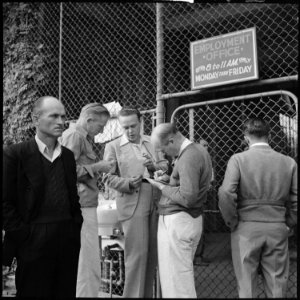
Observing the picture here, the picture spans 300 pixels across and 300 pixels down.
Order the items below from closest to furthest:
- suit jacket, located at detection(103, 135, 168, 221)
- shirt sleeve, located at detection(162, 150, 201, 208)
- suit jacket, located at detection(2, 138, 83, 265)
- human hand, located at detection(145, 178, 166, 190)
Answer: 1. suit jacket, located at detection(2, 138, 83, 265)
2. shirt sleeve, located at detection(162, 150, 201, 208)
3. human hand, located at detection(145, 178, 166, 190)
4. suit jacket, located at detection(103, 135, 168, 221)

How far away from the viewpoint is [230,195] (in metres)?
3.46

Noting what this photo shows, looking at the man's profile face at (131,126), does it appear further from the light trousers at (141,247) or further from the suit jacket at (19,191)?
the suit jacket at (19,191)

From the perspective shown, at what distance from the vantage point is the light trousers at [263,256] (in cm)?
344

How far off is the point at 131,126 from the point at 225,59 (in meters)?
1.04

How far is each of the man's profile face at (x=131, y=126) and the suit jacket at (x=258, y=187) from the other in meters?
1.05

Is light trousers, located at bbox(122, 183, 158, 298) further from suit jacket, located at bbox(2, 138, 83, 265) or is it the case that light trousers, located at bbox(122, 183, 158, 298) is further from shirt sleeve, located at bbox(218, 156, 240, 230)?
suit jacket, located at bbox(2, 138, 83, 265)

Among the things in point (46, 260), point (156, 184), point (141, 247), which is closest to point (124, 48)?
point (156, 184)

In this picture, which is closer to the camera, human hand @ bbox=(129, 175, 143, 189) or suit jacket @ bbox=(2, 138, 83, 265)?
suit jacket @ bbox=(2, 138, 83, 265)

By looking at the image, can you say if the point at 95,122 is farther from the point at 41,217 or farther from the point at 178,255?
the point at 178,255

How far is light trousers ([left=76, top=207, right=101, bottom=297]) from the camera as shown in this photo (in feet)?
13.1

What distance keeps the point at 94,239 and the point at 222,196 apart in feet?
4.22

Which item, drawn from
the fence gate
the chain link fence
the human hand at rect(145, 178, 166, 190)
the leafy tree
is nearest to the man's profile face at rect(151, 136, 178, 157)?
the human hand at rect(145, 178, 166, 190)

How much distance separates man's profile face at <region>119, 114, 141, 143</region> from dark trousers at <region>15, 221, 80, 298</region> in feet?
4.12

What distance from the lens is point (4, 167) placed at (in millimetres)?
3148
